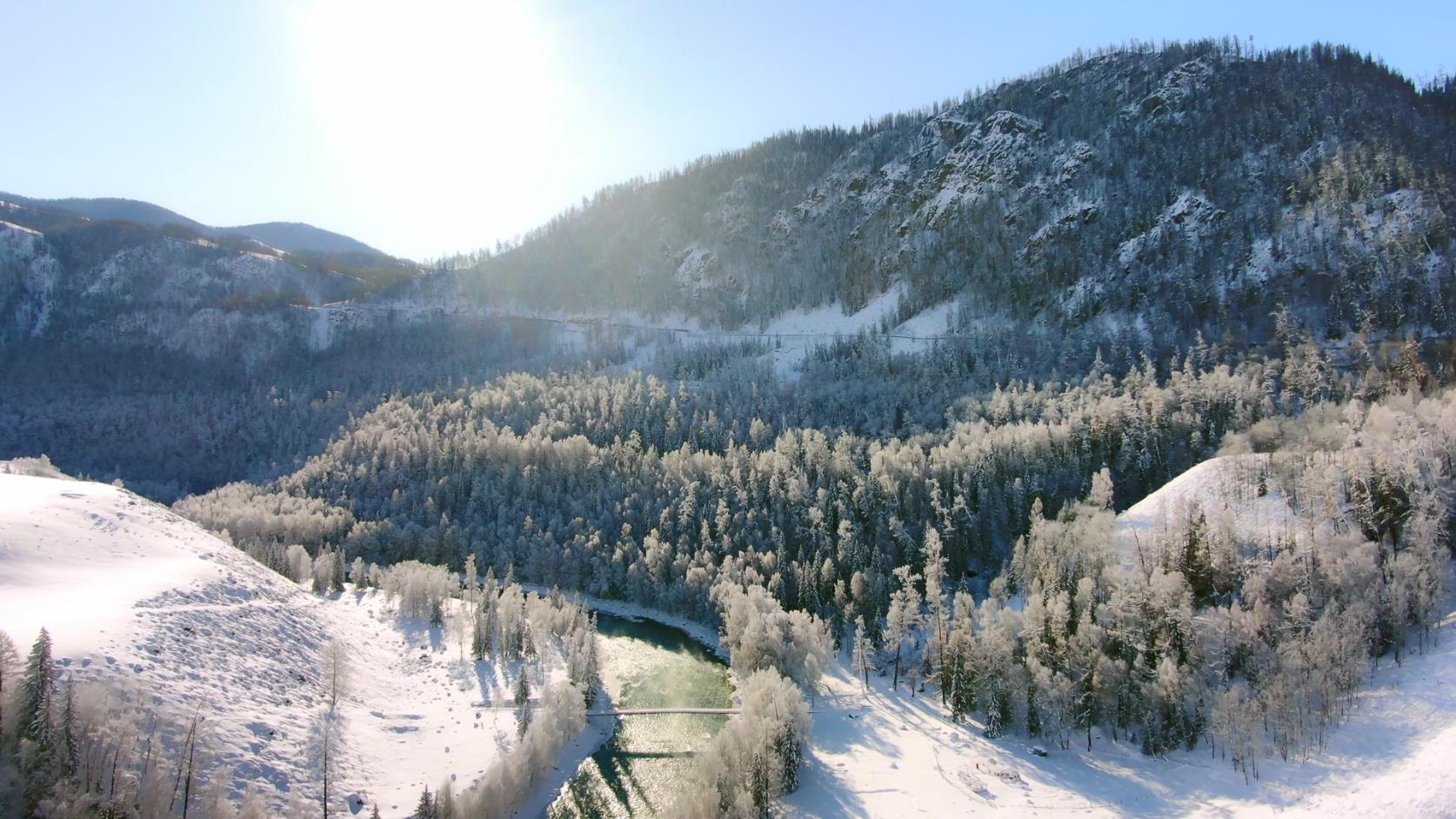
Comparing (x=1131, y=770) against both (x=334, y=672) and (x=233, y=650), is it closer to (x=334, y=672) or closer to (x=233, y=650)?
(x=334, y=672)

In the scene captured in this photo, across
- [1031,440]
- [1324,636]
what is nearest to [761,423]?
[1031,440]

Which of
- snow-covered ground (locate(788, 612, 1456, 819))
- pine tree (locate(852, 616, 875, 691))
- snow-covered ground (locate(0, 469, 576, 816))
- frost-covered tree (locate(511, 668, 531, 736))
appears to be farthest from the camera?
pine tree (locate(852, 616, 875, 691))

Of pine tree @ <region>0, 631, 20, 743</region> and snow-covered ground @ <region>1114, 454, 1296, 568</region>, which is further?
snow-covered ground @ <region>1114, 454, 1296, 568</region>

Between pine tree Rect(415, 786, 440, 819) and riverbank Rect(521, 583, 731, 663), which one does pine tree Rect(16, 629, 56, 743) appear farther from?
riverbank Rect(521, 583, 731, 663)

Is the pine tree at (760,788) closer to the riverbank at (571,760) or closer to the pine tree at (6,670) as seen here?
the riverbank at (571,760)

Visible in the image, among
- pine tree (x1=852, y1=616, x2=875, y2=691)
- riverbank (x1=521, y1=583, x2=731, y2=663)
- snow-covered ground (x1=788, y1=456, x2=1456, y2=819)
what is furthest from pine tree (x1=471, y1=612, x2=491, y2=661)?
pine tree (x1=852, y1=616, x2=875, y2=691)

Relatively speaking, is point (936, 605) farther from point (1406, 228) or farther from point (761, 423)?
point (1406, 228)
